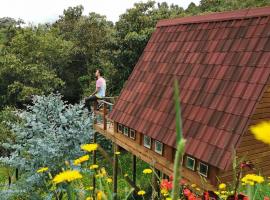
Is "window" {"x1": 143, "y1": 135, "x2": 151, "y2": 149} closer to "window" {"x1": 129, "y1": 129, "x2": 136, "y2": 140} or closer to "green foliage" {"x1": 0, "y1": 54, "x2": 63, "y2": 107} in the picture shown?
"window" {"x1": 129, "y1": 129, "x2": 136, "y2": 140}

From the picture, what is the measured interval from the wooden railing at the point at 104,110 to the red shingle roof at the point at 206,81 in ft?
3.94

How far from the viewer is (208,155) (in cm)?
796

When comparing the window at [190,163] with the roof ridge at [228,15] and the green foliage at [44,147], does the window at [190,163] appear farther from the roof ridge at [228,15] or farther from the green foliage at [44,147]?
the roof ridge at [228,15]

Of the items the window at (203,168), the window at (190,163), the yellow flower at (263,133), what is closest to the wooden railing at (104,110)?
the window at (190,163)

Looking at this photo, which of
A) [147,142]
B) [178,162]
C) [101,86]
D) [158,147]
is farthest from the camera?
[101,86]

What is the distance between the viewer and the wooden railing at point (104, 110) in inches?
547

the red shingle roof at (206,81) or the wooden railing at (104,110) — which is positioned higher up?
the red shingle roof at (206,81)

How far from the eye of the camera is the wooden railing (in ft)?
45.6

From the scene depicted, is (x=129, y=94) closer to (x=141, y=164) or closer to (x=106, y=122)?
(x=106, y=122)

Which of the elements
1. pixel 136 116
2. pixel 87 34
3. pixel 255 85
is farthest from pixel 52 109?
pixel 87 34

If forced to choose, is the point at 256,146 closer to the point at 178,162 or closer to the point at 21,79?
the point at 178,162

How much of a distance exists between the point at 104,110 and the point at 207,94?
18.7ft

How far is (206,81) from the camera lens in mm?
9438

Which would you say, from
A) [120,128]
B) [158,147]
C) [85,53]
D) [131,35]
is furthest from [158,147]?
[85,53]
